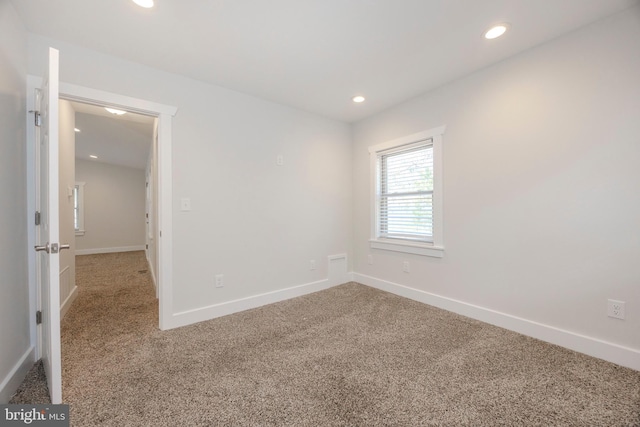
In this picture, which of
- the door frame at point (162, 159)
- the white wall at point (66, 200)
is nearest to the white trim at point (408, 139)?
the door frame at point (162, 159)

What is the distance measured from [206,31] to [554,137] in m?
2.81

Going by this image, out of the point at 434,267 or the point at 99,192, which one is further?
the point at 99,192

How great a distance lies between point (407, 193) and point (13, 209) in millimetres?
3468

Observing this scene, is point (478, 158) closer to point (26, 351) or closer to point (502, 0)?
point (502, 0)

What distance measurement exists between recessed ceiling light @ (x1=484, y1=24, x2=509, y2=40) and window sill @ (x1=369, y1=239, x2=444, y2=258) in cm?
193

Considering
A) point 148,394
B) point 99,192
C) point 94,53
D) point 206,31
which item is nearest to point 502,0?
point 206,31

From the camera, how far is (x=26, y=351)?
1787mm

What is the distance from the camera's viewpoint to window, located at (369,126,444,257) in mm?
2909

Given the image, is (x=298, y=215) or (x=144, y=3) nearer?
(x=144, y=3)

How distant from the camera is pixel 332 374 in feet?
5.67

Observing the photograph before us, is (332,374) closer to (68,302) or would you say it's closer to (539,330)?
(539,330)

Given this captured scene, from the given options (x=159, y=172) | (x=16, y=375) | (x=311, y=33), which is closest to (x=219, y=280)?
(x=159, y=172)

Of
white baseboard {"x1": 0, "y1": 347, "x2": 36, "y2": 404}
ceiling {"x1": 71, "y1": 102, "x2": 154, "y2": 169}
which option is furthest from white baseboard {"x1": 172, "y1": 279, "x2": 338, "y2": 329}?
ceiling {"x1": 71, "y1": 102, "x2": 154, "y2": 169}

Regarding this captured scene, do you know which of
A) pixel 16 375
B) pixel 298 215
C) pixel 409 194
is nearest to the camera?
pixel 16 375
